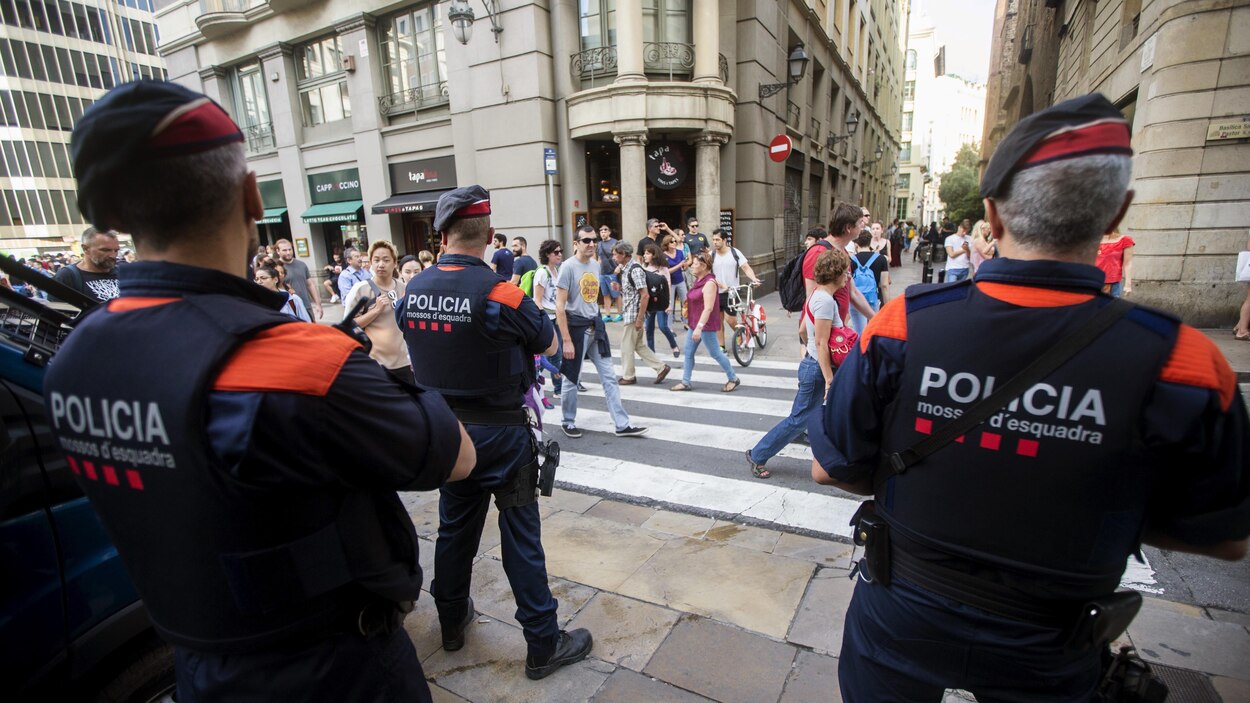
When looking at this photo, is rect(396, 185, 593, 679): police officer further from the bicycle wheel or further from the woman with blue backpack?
the bicycle wheel

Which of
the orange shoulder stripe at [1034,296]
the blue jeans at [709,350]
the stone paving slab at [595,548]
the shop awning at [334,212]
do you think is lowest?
the stone paving slab at [595,548]

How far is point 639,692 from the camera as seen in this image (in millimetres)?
2529

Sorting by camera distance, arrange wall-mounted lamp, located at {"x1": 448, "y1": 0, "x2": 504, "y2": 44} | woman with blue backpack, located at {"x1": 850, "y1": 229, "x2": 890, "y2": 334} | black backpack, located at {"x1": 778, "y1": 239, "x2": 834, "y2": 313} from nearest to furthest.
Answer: black backpack, located at {"x1": 778, "y1": 239, "x2": 834, "y2": 313} → woman with blue backpack, located at {"x1": 850, "y1": 229, "x2": 890, "y2": 334} → wall-mounted lamp, located at {"x1": 448, "y1": 0, "x2": 504, "y2": 44}

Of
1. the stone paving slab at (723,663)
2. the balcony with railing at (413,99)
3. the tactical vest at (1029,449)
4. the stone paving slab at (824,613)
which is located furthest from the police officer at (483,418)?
the balcony with railing at (413,99)

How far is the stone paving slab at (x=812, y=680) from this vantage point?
2459mm

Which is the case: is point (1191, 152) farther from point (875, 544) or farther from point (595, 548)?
Result: point (875, 544)

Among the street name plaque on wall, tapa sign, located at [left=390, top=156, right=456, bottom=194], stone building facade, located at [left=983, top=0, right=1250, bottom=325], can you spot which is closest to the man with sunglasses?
stone building facade, located at [left=983, top=0, right=1250, bottom=325]

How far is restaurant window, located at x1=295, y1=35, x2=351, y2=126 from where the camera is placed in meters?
17.1

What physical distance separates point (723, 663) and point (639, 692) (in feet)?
1.37

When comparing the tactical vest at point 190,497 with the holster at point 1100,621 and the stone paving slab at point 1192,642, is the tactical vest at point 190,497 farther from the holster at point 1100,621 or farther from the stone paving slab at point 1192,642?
the stone paving slab at point 1192,642

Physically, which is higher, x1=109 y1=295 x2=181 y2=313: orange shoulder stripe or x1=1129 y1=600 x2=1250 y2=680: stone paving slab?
x1=109 y1=295 x2=181 y2=313: orange shoulder stripe

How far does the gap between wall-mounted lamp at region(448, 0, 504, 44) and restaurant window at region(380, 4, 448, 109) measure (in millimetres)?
1170

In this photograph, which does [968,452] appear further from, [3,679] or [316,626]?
[3,679]

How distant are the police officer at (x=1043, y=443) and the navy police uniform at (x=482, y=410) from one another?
1556mm
